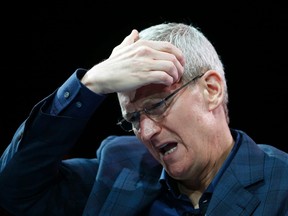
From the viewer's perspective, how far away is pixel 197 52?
177 centimetres

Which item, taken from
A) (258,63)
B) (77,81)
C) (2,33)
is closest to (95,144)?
(2,33)

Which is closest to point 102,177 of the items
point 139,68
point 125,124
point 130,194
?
point 130,194

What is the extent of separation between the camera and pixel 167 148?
1.77 m

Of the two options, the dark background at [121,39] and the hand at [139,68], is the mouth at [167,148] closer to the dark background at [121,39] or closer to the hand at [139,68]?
the hand at [139,68]

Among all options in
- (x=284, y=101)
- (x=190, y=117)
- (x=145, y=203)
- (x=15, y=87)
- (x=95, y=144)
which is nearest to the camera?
(x=190, y=117)

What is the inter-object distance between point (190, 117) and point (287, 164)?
0.36m

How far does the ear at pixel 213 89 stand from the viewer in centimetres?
177

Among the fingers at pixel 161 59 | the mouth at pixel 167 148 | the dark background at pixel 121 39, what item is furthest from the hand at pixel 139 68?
the dark background at pixel 121 39

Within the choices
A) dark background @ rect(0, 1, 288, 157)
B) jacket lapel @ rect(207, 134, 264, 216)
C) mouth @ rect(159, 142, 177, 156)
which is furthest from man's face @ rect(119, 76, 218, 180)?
dark background @ rect(0, 1, 288, 157)

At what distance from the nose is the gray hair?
0.18 meters

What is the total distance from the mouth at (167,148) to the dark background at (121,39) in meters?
0.95

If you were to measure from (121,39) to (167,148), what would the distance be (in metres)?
1.09

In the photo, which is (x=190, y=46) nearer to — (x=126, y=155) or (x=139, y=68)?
(x=139, y=68)

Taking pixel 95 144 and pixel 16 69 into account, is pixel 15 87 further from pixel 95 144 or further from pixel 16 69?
pixel 95 144
